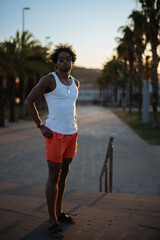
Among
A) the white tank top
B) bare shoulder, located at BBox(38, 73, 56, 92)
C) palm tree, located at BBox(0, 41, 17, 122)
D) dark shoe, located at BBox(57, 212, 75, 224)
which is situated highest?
palm tree, located at BBox(0, 41, 17, 122)

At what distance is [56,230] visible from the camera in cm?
268

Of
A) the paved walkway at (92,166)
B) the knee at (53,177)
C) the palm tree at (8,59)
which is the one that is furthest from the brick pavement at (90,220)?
the palm tree at (8,59)

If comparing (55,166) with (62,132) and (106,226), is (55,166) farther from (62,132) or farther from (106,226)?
(106,226)

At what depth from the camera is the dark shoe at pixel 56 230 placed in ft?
8.70

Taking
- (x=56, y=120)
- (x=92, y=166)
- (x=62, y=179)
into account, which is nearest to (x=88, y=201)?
(x=62, y=179)

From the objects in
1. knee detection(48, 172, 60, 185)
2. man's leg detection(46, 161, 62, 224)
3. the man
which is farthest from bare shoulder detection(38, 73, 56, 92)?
knee detection(48, 172, 60, 185)

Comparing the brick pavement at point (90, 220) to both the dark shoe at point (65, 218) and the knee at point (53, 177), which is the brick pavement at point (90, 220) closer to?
the dark shoe at point (65, 218)

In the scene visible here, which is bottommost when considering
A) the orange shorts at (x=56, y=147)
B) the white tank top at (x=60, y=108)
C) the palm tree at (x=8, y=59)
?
the orange shorts at (x=56, y=147)

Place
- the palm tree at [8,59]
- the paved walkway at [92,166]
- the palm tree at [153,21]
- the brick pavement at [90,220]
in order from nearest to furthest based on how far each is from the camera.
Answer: the brick pavement at [90,220], the paved walkway at [92,166], the palm tree at [153,21], the palm tree at [8,59]

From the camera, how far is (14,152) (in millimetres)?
10328

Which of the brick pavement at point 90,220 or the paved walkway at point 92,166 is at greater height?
the brick pavement at point 90,220

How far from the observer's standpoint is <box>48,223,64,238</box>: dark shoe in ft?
8.70

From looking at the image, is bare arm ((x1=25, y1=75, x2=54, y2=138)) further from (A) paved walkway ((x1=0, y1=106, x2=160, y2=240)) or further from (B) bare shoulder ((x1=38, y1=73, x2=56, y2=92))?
(A) paved walkway ((x1=0, y1=106, x2=160, y2=240))

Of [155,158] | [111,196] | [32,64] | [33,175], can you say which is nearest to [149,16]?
[32,64]
